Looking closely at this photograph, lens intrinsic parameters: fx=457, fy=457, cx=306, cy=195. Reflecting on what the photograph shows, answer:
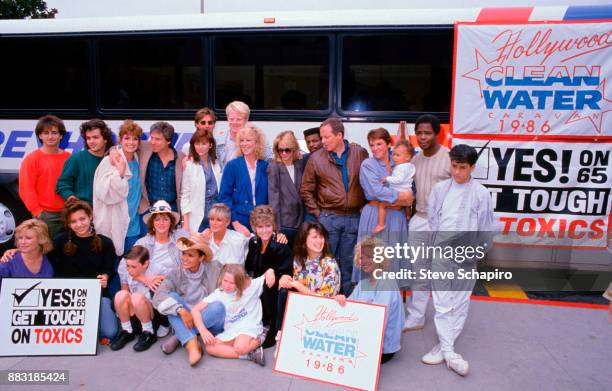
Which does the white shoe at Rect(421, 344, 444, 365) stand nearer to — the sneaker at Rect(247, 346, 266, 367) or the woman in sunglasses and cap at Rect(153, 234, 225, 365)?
the sneaker at Rect(247, 346, 266, 367)

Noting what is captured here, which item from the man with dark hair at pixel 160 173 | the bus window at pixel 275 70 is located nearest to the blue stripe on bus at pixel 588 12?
the bus window at pixel 275 70

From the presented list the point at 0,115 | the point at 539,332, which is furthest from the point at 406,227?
the point at 0,115

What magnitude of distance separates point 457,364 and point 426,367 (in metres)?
0.26

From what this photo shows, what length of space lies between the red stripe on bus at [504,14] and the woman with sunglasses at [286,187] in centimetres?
249

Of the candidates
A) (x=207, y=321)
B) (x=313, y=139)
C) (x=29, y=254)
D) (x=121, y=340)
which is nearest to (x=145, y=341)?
(x=121, y=340)

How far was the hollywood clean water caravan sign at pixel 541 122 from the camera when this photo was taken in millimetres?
4785

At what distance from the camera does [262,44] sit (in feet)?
17.4

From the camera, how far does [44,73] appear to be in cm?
582

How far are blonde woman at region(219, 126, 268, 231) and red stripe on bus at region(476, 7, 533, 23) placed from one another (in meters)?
2.74

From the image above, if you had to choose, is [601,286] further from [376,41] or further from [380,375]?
[376,41]

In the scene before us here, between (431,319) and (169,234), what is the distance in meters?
2.79

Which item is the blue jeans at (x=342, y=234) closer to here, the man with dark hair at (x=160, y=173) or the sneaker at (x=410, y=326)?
the sneaker at (x=410, y=326)

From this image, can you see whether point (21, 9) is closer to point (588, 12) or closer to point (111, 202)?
point (111, 202)

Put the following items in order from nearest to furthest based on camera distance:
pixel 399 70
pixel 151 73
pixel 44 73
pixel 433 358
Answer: pixel 433 358 < pixel 399 70 < pixel 151 73 < pixel 44 73
